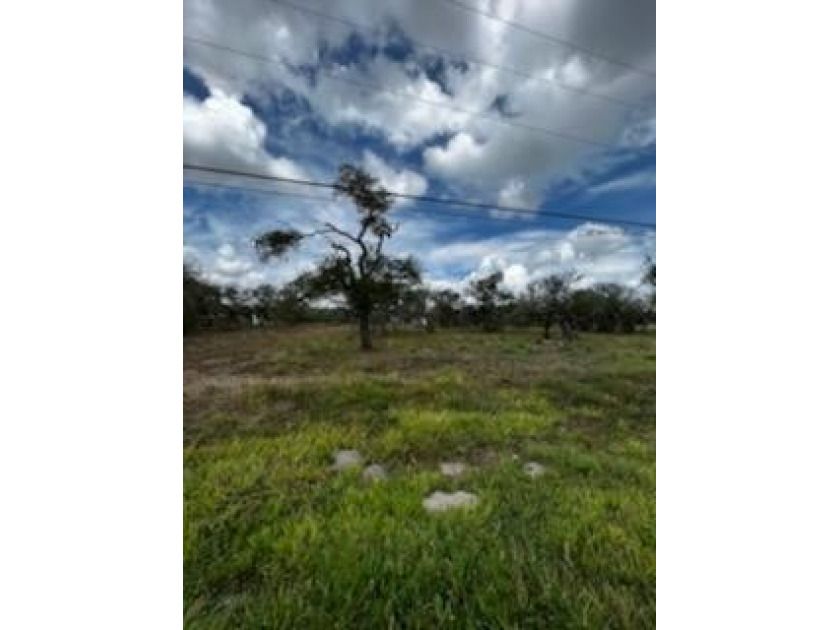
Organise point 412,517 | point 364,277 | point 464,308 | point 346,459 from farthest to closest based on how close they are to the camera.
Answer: point 464,308
point 364,277
point 346,459
point 412,517

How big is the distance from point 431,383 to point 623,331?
11.0m

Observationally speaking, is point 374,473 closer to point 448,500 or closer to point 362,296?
point 448,500

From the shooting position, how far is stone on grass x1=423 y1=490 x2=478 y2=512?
1217mm

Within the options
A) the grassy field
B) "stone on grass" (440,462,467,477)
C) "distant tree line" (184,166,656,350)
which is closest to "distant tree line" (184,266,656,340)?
"distant tree line" (184,166,656,350)

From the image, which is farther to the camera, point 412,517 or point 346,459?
point 346,459

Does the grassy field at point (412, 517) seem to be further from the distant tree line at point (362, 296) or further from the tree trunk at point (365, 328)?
the tree trunk at point (365, 328)

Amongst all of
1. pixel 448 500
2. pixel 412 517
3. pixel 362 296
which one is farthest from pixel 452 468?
pixel 362 296

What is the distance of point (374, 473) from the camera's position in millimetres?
1476

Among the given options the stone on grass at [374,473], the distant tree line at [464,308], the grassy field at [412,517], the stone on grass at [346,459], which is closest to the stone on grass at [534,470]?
the grassy field at [412,517]

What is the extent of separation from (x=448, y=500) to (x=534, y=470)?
46cm

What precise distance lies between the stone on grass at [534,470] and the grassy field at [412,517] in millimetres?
40

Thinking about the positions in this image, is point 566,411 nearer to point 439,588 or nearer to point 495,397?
point 495,397
